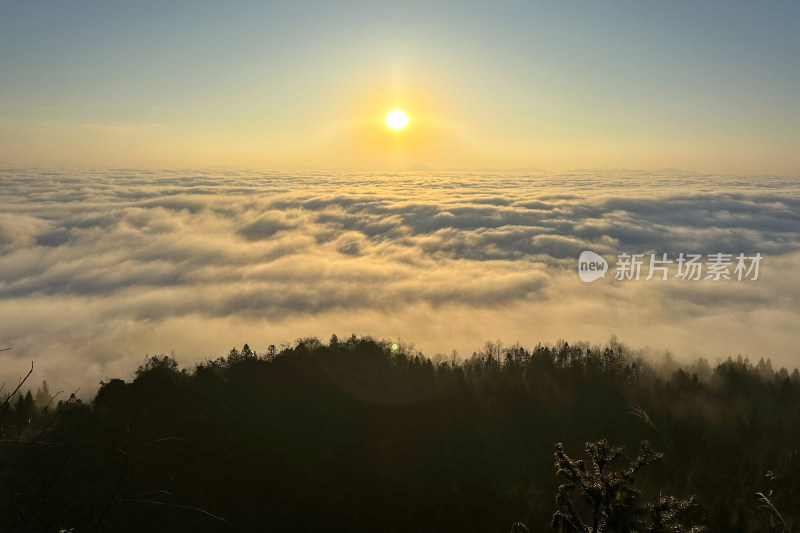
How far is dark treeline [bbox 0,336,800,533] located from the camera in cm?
6775

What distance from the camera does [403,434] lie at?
281 ft

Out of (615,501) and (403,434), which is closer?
(615,501)

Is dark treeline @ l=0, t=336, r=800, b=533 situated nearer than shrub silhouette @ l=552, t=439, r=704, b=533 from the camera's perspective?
No

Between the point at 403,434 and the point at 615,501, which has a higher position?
the point at 615,501

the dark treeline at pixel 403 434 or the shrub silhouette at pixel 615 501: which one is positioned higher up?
the shrub silhouette at pixel 615 501

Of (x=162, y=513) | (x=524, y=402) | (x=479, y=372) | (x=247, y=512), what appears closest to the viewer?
(x=162, y=513)

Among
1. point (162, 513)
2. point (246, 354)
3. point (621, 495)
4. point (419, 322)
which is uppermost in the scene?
point (621, 495)

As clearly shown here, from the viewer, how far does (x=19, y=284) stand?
200m

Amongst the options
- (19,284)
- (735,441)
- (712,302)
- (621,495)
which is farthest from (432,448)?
(19,284)

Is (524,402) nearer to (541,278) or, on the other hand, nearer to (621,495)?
(621,495)

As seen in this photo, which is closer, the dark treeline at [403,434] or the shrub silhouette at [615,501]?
the shrub silhouette at [615,501]

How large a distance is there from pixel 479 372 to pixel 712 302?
410ft

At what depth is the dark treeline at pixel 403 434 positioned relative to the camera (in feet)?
222

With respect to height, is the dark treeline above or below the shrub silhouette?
below
